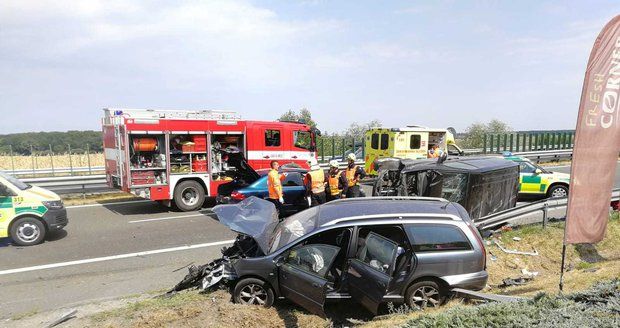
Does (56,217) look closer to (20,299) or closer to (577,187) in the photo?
(20,299)

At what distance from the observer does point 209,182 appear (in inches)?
490

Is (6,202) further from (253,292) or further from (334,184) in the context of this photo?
(334,184)

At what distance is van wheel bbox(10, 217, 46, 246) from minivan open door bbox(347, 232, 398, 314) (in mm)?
7313

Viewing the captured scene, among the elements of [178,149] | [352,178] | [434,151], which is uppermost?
[178,149]

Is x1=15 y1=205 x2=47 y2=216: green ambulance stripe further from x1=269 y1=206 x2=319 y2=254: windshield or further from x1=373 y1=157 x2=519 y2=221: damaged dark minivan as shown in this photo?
x1=373 y1=157 x2=519 y2=221: damaged dark minivan

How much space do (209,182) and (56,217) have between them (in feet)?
14.6

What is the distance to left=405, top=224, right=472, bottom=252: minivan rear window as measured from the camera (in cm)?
503

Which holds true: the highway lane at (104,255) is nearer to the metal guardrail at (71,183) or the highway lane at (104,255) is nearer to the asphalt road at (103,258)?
the asphalt road at (103,258)

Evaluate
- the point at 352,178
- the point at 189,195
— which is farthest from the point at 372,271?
the point at 189,195

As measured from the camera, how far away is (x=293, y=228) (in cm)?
543

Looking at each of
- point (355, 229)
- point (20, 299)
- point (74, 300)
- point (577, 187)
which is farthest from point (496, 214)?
point (20, 299)

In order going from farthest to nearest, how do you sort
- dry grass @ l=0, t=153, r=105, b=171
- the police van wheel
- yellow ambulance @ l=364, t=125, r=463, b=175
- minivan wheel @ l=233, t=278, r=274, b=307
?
1. dry grass @ l=0, t=153, r=105, b=171
2. yellow ambulance @ l=364, t=125, r=463, b=175
3. the police van wheel
4. minivan wheel @ l=233, t=278, r=274, b=307

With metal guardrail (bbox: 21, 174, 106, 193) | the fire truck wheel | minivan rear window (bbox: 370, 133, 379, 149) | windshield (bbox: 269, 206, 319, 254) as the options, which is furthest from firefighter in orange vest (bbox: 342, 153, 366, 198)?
metal guardrail (bbox: 21, 174, 106, 193)

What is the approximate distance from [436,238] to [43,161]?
1003 inches
